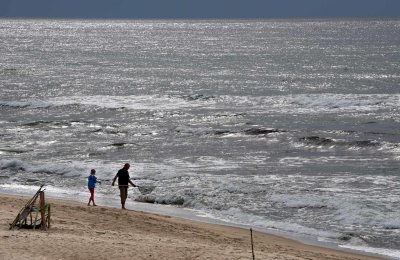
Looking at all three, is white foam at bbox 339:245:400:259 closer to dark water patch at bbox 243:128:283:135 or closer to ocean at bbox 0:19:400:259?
ocean at bbox 0:19:400:259

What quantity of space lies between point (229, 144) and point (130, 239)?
1776cm

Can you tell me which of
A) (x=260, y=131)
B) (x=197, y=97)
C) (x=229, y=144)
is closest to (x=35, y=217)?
(x=229, y=144)

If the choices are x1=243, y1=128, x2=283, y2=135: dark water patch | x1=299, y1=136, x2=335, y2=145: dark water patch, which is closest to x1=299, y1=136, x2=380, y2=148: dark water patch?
x1=299, y1=136, x2=335, y2=145: dark water patch

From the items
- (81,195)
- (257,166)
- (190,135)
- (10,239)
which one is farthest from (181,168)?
(10,239)

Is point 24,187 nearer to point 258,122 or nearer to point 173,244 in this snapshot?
point 173,244

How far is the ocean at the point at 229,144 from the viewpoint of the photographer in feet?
75.6

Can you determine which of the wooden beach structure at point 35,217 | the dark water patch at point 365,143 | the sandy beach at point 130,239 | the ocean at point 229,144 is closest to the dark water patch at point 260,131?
the ocean at point 229,144

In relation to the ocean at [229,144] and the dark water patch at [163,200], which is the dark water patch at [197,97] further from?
the dark water patch at [163,200]

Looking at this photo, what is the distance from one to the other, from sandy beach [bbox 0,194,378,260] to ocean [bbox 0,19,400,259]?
169 centimetres

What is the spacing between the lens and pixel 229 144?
34750 millimetres

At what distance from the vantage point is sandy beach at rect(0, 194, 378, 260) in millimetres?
15711

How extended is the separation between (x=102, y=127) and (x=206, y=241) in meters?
→ 22.7

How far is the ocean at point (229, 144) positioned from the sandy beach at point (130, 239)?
1.69 metres

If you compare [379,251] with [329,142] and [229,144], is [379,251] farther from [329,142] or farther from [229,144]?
[329,142]
